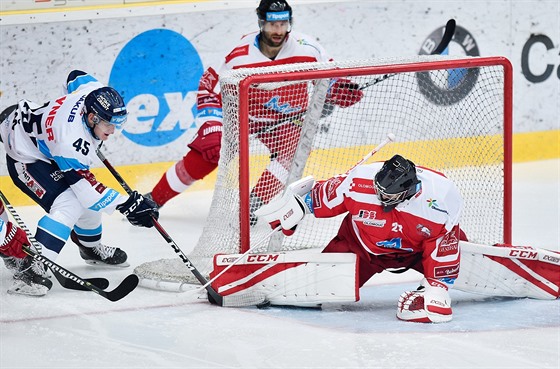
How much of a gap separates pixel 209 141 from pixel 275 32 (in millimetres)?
617

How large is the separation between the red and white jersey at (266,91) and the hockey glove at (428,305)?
3.76 ft

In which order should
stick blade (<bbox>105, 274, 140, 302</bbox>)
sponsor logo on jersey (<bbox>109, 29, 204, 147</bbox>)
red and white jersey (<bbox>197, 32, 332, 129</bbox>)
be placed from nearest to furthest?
stick blade (<bbox>105, 274, 140, 302</bbox>)
red and white jersey (<bbox>197, 32, 332, 129</bbox>)
sponsor logo on jersey (<bbox>109, 29, 204, 147</bbox>)

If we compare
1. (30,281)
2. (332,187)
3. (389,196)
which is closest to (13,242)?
(30,281)

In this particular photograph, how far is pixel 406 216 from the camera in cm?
430

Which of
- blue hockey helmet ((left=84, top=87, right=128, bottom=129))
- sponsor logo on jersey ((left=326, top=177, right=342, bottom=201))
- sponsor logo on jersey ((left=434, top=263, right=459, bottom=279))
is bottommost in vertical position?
sponsor logo on jersey ((left=434, top=263, right=459, bottom=279))

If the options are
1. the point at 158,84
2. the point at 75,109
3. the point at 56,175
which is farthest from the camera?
the point at 158,84

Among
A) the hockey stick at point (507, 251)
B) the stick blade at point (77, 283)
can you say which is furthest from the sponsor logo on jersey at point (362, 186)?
the stick blade at point (77, 283)

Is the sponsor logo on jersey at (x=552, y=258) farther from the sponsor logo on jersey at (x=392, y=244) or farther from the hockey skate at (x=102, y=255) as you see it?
the hockey skate at (x=102, y=255)

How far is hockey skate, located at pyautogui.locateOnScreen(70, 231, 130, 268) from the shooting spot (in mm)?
5199

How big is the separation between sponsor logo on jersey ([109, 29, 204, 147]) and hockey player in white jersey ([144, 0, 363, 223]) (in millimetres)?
484

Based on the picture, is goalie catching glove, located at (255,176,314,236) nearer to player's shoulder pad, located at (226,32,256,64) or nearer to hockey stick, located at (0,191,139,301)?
hockey stick, located at (0,191,139,301)

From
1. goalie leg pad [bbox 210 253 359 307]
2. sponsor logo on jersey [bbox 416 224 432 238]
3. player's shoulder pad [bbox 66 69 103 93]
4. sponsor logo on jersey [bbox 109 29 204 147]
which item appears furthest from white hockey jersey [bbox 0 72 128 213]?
sponsor logo on jersey [bbox 109 29 204 147]

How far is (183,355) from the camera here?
4.04m

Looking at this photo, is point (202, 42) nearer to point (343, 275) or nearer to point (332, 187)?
point (332, 187)
